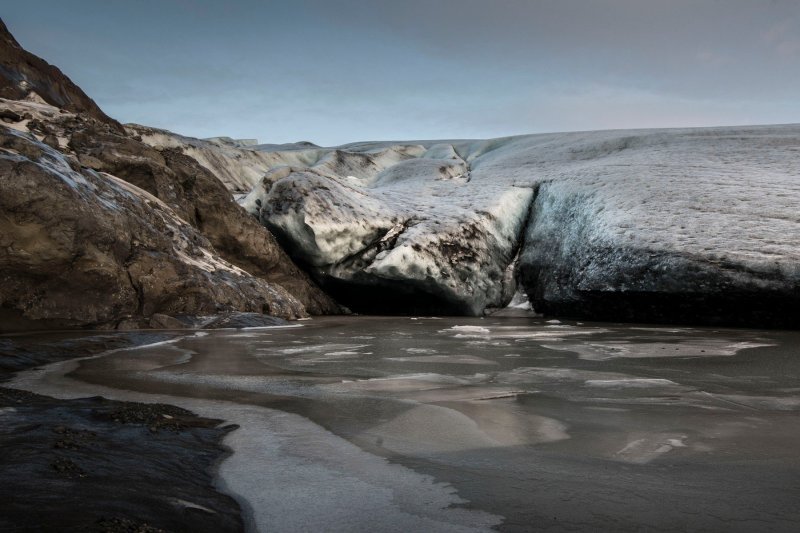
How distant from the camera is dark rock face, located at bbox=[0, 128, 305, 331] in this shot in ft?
16.1

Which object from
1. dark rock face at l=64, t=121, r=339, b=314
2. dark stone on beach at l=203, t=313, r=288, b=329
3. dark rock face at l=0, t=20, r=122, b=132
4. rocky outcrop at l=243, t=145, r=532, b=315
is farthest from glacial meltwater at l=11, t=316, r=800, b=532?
dark rock face at l=0, t=20, r=122, b=132

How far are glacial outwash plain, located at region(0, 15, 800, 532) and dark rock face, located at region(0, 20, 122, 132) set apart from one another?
0.04 metres

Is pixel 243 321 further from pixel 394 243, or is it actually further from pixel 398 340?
pixel 394 243

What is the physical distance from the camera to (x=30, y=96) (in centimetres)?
870

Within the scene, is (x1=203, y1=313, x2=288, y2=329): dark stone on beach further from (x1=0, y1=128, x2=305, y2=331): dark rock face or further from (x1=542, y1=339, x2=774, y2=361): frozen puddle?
(x1=542, y1=339, x2=774, y2=361): frozen puddle

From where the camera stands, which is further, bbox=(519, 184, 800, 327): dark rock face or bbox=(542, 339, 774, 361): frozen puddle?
bbox=(519, 184, 800, 327): dark rock face

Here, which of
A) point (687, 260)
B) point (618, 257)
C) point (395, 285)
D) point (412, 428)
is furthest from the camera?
point (395, 285)

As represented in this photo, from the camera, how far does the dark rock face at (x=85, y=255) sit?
4902mm

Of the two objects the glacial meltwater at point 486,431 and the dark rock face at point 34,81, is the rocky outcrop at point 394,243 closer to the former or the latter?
the dark rock face at point 34,81

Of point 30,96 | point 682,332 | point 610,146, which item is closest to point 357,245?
point 682,332

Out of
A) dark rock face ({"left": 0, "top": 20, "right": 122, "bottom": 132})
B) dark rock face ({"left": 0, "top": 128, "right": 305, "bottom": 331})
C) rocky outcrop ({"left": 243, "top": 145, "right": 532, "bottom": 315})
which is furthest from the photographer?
dark rock face ({"left": 0, "top": 20, "right": 122, "bottom": 132})

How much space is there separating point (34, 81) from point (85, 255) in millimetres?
5406

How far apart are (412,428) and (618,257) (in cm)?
532

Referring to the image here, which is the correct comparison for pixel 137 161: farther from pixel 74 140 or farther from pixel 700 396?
pixel 700 396
